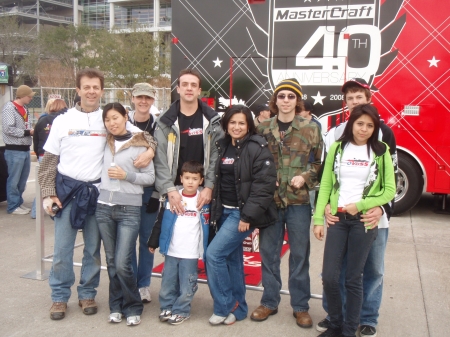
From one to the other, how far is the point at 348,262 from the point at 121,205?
1.75 m

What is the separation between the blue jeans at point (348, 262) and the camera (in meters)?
3.29

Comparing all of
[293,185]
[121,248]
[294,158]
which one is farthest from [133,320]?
[294,158]

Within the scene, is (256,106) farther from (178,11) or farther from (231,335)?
(231,335)

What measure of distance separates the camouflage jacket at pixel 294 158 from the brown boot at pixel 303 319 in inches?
34.9

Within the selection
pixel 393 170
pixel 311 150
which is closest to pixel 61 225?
pixel 311 150

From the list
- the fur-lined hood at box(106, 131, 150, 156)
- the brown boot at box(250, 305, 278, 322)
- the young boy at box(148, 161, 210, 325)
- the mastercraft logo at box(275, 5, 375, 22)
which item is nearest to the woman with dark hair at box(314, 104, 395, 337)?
the brown boot at box(250, 305, 278, 322)

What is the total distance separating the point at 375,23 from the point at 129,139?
14.9ft

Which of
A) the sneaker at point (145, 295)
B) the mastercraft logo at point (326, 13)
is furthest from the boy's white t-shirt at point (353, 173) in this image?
the mastercraft logo at point (326, 13)

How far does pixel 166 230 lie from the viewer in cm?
379

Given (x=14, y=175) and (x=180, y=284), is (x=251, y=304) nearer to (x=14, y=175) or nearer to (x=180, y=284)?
(x=180, y=284)

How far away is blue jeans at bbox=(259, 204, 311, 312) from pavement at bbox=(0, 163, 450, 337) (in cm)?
25

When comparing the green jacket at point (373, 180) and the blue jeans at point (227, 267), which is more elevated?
the green jacket at point (373, 180)

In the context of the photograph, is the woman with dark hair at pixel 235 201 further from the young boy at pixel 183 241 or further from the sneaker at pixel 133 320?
the sneaker at pixel 133 320

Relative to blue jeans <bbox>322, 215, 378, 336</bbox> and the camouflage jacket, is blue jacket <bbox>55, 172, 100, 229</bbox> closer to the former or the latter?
the camouflage jacket
